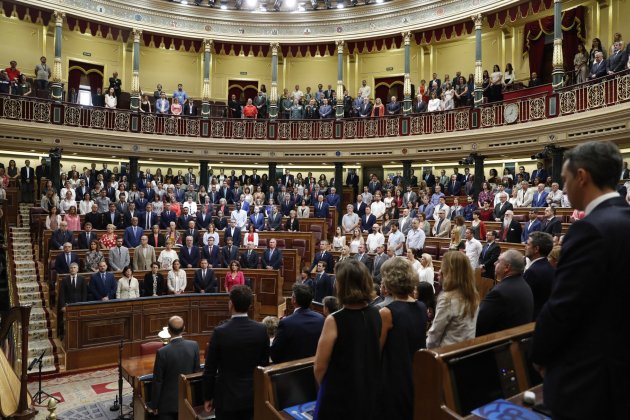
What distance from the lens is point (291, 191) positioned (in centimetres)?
1345

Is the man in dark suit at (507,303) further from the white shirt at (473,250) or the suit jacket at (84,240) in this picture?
the suit jacket at (84,240)

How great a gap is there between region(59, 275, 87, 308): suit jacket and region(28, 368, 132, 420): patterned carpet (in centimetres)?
115

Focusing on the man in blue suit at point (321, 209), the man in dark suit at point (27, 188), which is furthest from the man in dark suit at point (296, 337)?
the man in dark suit at point (27, 188)

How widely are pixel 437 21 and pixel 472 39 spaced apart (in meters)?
2.05

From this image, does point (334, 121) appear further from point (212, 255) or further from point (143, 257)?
point (143, 257)

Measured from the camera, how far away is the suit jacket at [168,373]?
3.89 meters

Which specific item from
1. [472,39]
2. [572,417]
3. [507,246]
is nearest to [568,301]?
[572,417]

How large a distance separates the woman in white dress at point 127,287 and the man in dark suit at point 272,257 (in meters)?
2.59

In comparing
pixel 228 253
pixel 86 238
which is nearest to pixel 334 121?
pixel 228 253

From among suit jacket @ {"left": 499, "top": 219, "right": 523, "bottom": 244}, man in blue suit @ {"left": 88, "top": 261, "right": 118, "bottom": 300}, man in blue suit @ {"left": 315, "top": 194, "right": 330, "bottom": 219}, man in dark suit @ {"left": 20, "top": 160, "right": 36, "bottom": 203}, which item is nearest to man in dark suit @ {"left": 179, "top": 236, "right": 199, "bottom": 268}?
man in blue suit @ {"left": 88, "top": 261, "right": 118, "bottom": 300}

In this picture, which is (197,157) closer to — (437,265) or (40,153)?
(40,153)

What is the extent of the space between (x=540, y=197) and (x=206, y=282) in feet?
21.0

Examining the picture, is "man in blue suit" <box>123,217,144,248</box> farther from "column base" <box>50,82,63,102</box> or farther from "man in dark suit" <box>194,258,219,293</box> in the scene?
"column base" <box>50,82,63,102</box>

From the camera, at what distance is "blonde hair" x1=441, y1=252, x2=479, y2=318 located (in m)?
2.54
